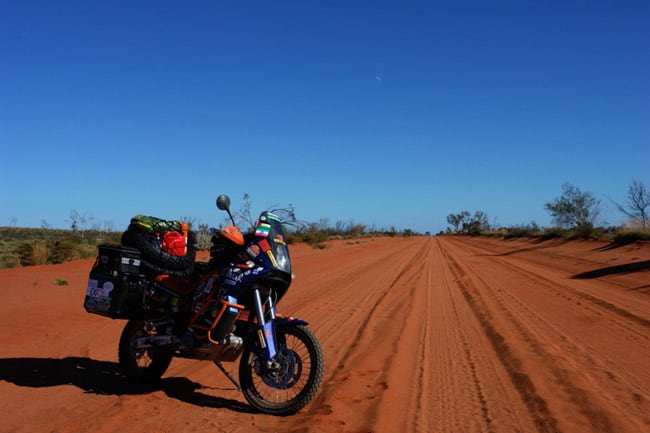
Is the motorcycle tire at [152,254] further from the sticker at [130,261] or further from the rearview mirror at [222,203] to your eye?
the rearview mirror at [222,203]

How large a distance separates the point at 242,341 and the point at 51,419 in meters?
1.77

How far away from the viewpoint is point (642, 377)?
5.06 m

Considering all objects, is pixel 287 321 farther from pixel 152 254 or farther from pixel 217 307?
pixel 152 254

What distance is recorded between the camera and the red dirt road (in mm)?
4090

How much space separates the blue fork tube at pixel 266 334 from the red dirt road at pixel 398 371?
589mm

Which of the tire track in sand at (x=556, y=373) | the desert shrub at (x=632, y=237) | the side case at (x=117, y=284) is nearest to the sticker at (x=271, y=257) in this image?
the side case at (x=117, y=284)

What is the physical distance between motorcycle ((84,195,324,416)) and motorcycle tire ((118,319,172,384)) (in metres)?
0.01

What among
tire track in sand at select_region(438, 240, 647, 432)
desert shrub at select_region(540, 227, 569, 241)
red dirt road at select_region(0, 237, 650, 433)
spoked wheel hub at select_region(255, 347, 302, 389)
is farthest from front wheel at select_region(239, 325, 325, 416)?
desert shrub at select_region(540, 227, 569, 241)

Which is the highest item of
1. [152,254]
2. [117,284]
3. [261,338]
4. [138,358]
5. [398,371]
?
[152,254]

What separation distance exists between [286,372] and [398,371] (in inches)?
66.4

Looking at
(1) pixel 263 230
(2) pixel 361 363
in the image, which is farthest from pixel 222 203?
(2) pixel 361 363

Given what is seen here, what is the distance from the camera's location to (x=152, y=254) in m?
5.02

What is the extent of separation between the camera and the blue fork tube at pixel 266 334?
422 cm

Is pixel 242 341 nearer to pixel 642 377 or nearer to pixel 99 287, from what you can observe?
pixel 99 287
